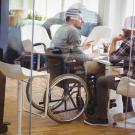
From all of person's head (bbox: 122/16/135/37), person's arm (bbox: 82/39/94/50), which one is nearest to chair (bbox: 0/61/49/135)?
person's arm (bbox: 82/39/94/50)

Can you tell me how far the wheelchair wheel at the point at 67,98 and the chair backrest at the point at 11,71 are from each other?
22.4 inches

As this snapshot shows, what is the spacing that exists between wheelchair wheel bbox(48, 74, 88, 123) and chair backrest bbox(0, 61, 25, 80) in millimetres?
568

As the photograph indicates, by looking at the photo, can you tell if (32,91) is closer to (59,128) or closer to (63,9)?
(59,128)

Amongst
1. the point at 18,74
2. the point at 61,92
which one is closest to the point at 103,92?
the point at 61,92

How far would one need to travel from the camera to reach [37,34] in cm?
329

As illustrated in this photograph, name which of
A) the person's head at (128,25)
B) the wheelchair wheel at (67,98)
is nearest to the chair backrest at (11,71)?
the wheelchair wheel at (67,98)

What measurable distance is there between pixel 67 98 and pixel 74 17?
0.85m

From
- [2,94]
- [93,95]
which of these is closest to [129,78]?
[93,95]

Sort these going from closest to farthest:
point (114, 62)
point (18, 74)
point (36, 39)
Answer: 1. point (18, 74)
2. point (36, 39)
3. point (114, 62)

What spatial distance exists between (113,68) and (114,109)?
0.47 metres

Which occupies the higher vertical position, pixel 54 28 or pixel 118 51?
pixel 54 28

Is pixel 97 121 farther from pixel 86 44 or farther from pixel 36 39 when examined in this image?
pixel 36 39

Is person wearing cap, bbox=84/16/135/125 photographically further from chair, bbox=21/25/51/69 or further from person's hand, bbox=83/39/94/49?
chair, bbox=21/25/51/69

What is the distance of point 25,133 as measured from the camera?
3.16 meters
